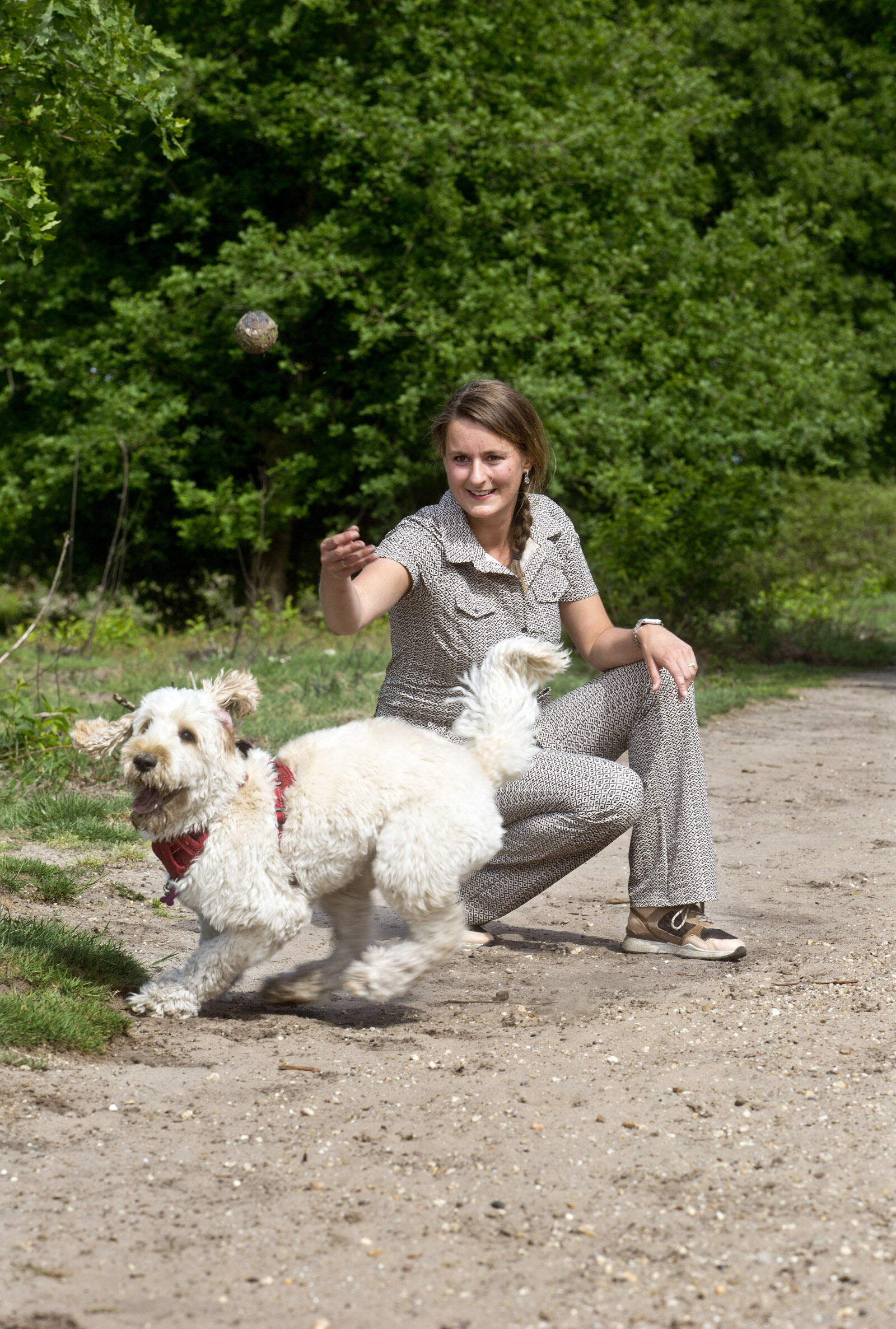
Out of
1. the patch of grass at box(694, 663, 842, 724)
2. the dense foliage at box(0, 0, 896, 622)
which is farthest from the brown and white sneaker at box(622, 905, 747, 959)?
the dense foliage at box(0, 0, 896, 622)

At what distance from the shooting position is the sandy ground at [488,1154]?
2.33 metres

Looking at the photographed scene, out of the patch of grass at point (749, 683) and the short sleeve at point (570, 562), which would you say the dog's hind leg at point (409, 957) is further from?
the patch of grass at point (749, 683)

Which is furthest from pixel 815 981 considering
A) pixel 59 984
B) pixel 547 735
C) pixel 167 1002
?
pixel 59 984

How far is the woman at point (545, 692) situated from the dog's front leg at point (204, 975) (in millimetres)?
1211

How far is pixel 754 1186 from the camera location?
2.73m

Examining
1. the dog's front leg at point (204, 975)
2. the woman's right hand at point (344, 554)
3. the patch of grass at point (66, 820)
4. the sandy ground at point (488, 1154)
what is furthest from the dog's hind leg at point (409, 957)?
the patch of grass at point (66, 820)

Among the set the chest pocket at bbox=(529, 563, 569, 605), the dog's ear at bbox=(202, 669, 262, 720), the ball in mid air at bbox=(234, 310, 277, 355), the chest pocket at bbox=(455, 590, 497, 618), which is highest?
the ball in mid air at bbox=(234, 310, 277, 355)

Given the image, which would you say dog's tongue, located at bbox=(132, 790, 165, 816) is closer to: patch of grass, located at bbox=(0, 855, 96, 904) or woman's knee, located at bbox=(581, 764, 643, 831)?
patch of grass, located at bbox=(0, 855, 96, 904)

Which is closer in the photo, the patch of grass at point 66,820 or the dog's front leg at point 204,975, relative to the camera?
the dog's front leg at point 204,975

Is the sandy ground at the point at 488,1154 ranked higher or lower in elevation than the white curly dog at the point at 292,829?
lower

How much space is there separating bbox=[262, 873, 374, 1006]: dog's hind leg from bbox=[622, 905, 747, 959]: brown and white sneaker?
1.13 metres

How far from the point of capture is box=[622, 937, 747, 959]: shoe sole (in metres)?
4.57

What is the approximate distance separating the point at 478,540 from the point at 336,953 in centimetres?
156

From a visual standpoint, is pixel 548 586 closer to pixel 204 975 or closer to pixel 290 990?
pixel 290 990
